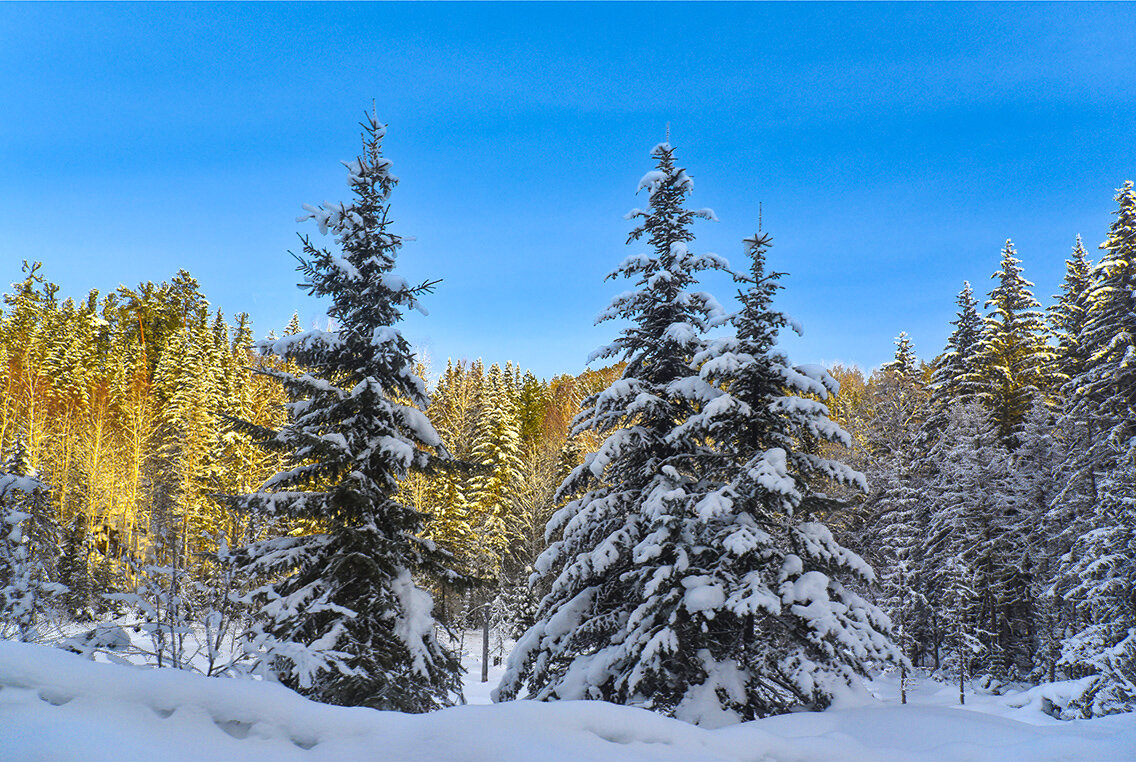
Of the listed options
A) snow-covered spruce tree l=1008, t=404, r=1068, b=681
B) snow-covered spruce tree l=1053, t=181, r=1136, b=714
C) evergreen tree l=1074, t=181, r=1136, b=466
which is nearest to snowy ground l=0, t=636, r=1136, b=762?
snow-covered spruce tree l=1053, t=181, r=1136, b=714

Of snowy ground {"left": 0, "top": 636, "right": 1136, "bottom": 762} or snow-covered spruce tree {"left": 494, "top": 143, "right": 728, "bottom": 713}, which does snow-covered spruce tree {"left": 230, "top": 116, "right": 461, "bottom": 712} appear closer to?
snow-covered spruce tree {"left": 494, "top": 143, "right": 728, "bottom": 713}

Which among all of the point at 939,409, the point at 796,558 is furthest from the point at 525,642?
the point at 939,409

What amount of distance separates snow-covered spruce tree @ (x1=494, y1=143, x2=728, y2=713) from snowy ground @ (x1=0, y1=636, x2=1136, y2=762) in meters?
4.52

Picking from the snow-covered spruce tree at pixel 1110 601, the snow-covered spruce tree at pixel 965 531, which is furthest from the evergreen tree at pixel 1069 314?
the snow-covered spruce tree at pixel 1110 601

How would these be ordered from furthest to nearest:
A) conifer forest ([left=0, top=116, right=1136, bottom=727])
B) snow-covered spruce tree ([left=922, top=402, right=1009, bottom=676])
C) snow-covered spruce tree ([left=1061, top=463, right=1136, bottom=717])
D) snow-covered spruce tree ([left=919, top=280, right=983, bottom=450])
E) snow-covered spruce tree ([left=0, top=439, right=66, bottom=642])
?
snow-covered spruce tree ([left=919, top=280, right=983, bottom=450]), snow-covered spruce tree ([left=922, top=402, right=1009, bottom=676]), snow-covered spruce tree ([left=1061, top=463, right=1136, bottom=717]), conifer forest ([left=0, top=116, right=1136, bottom=727]), snow-covered spruce tree ([left=0, top=439, right=66, bottom=642])

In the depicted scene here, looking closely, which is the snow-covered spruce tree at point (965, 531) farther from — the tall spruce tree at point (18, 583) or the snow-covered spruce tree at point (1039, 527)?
the tall spruce tree at point (18, 583)

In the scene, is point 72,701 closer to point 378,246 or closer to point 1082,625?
point 378,246

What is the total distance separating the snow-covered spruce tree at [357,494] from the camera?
892 centimetres

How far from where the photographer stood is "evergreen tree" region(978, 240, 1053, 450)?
102 feet

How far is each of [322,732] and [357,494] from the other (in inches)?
230

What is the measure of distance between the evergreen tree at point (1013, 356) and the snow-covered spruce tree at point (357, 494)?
31.0 m

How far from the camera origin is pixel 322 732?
3.58 meters

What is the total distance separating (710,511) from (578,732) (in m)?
5.33

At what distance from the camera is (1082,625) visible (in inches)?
768
